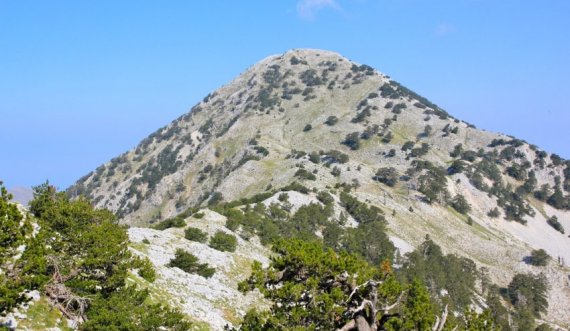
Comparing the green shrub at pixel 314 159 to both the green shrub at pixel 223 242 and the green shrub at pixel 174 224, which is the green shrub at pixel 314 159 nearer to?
the green shrub at pixel 174 224

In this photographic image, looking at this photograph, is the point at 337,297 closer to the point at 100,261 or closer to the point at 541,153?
the point at 100,261

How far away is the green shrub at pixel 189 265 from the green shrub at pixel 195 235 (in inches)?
476

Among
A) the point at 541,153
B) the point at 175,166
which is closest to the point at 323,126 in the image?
the point at 175,166

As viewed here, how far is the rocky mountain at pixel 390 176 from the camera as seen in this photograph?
107m

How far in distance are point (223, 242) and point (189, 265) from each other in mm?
12450

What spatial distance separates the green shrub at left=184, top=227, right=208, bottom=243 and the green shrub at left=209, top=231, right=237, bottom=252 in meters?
1.28

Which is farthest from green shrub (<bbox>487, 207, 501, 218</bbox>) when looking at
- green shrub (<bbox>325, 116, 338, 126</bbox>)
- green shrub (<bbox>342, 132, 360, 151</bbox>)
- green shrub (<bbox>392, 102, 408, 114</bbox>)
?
green shrub (<bbox>325, 116, 338, 126</bbox>)

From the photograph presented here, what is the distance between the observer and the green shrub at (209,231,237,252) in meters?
55.4

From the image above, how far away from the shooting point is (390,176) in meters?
128

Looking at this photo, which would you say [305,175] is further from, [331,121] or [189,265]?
[189,265]

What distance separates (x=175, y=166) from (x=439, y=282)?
385 feet

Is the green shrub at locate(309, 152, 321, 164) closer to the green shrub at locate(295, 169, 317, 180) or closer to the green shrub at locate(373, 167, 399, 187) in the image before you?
the green shrub at locate(295, 169, 317, 180)

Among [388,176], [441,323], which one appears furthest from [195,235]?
[388,176]

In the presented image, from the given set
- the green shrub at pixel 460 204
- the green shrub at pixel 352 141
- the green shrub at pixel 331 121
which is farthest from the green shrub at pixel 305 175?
the green shrub at pixel 331 121
